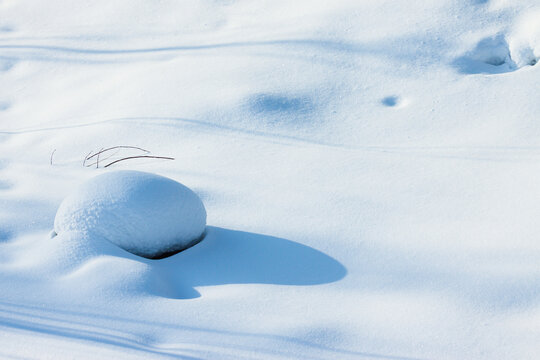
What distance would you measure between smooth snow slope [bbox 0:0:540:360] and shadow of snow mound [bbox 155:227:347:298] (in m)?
0.01

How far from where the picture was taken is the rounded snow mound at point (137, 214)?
2.57 m

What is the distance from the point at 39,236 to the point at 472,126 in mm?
2496

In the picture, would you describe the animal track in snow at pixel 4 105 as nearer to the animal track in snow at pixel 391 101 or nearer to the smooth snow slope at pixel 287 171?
the smooth snow slope at pixel 287 171

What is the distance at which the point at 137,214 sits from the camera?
256 cm

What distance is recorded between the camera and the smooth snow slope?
2045mm

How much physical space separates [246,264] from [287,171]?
36.4 inches

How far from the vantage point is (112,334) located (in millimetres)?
1961

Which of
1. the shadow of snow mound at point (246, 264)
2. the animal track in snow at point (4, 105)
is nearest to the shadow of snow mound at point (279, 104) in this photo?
the shadow of snow mound at point (246, 264)

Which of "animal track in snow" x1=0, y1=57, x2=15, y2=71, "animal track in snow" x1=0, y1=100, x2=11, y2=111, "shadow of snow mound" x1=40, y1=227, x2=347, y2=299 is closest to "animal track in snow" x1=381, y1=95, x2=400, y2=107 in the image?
"shadow of snow mound" x1=40, y1=227, x2=347, y2=299

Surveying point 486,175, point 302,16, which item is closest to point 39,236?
point 486,175

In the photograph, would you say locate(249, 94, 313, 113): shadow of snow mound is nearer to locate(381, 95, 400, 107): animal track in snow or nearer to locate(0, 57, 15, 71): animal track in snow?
locate(381, 95, 400, 107): animal track in snow

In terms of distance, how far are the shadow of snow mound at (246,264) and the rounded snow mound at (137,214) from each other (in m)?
0.09

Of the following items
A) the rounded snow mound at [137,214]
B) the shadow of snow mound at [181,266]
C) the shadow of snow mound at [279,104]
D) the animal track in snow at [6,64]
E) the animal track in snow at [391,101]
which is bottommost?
the shadow of snow mound at [181,266]

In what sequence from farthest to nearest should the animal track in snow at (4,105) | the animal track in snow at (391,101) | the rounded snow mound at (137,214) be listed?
the animal track in snow at (4,105) < the animal track in snow at (391,101) < the rounded snow mound at (137,214)
